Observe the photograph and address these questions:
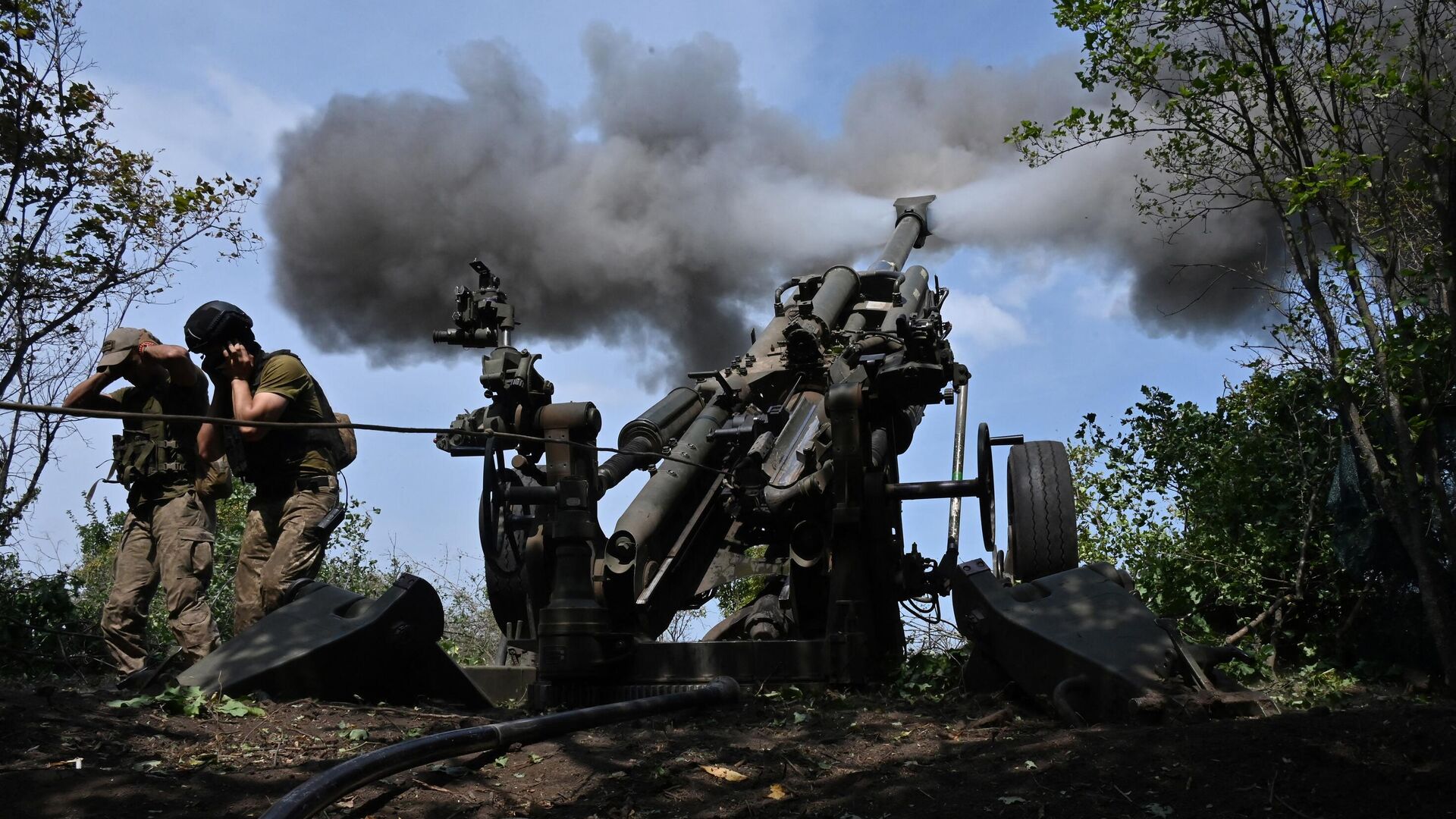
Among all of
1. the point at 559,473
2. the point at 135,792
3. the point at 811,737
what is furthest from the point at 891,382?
the point at 135,792

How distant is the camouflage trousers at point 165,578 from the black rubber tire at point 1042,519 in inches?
157

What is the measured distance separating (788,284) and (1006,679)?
405 cm

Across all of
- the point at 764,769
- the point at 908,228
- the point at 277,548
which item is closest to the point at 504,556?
the point at 277,548

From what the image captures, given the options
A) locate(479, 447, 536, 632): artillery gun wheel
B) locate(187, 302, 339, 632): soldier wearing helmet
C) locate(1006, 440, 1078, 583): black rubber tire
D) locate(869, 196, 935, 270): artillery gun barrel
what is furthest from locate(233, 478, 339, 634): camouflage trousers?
locate(869, 196, 935, 270): artillery gun barrel

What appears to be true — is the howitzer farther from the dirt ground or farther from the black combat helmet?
the black combat helmet

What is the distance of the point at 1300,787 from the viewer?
3475 millimetres

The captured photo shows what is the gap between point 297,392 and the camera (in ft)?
19.0

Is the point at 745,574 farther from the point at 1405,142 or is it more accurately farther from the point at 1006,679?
the point at 1405,142

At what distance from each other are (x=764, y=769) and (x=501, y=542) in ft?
9.41

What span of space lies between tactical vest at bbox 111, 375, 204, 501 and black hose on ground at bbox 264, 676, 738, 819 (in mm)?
2514

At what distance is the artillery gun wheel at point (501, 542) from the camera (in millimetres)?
5711

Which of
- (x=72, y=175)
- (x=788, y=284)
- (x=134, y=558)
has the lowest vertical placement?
(x=134, y=558)

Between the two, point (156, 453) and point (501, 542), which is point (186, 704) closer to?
point (156, 453)

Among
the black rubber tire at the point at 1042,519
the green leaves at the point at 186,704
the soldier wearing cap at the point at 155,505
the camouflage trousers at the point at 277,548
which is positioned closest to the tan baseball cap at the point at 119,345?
the soldier wearing cap at the point at 155,505
